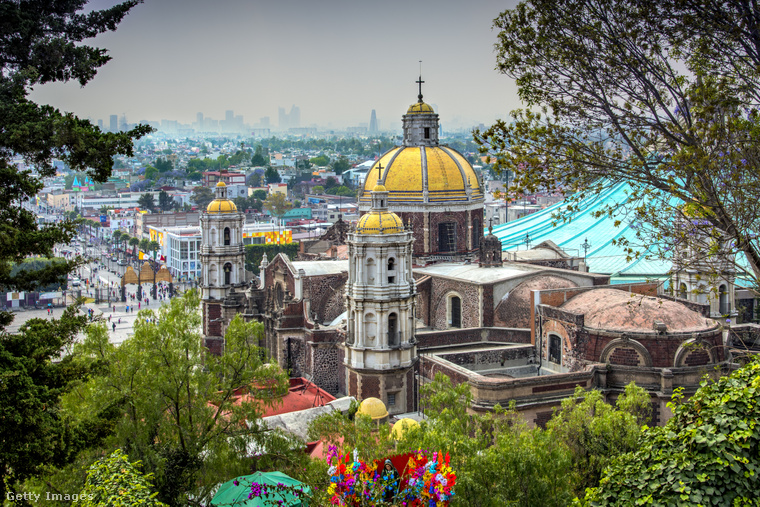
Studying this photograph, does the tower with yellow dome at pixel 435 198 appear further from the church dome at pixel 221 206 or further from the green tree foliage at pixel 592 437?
the green tree foliage at pixel 592 437

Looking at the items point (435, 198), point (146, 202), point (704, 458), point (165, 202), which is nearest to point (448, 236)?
point (435, 198)

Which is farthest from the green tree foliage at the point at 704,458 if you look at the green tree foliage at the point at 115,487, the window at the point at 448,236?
the window at the point at 448,236

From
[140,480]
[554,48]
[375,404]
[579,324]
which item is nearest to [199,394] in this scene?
[140,480]

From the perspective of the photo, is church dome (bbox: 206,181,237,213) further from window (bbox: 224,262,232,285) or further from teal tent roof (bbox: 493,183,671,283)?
teal tent roof (bbox: 493,183,671,283)

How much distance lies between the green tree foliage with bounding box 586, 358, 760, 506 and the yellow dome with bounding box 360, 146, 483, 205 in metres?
23.0

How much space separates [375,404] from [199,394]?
8.11 metres

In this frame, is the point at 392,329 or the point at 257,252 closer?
the point at 392,329

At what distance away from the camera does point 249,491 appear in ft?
50.1

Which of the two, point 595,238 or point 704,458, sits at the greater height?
point 595,238

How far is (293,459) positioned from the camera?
17359 millimetres

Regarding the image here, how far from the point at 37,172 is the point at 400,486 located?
7.40 metres

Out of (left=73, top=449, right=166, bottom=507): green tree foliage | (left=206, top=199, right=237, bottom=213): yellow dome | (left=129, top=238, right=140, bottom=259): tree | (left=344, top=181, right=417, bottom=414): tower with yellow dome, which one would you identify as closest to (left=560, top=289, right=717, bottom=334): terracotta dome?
(left=344, top=181, right=417, bottom=414): tower with yellow dome

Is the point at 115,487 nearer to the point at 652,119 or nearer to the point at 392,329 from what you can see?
the point at 652,119

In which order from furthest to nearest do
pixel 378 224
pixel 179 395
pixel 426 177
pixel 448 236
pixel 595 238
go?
pixel 595 238 → pixel 448 236 → pixel 426 177 → pixel 378 224 → pixel 179 395
